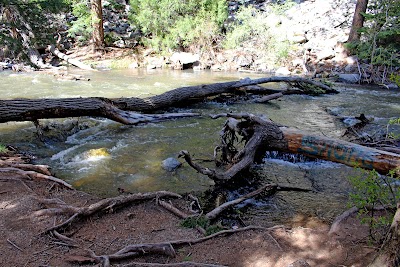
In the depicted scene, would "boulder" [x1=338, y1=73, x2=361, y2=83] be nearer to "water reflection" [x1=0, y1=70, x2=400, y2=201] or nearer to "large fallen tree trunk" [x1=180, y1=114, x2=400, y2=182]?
"water reflection" [x1=0, y1=70, x2=400, y2=201]

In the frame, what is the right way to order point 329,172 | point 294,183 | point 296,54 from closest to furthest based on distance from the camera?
point 294,183 → point 329,172 → point 296,54

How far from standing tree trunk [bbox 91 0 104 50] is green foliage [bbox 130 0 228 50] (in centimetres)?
279

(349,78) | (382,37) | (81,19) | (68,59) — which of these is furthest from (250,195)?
(81,19)

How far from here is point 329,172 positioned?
5.93 metres

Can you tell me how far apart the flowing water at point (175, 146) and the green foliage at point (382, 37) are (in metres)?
2.90

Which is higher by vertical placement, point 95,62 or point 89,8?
point 89,8

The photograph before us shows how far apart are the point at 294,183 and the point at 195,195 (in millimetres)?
1701

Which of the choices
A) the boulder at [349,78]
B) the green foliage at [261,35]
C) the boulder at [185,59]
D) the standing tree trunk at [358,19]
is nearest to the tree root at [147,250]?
the boulder at [349,78]

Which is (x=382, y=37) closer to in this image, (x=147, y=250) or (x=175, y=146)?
(x=175, y=146)

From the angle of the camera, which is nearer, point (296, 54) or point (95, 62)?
point (296, 54)

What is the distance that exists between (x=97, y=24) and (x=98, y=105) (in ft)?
58.6

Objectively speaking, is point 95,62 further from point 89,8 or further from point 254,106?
point 254,106

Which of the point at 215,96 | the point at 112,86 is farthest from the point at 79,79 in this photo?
the point at 215,96

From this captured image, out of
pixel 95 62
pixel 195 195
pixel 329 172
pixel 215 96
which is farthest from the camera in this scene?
pixel 95 62
